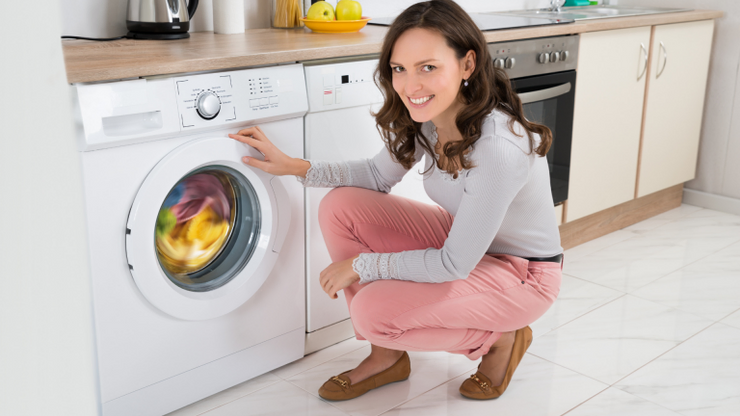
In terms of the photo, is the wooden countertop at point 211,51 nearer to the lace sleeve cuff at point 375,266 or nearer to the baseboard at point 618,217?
the lace sleeve cuff at point 375,266

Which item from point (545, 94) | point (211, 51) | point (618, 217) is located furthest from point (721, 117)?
point (211, 51)

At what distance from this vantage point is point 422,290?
144cm

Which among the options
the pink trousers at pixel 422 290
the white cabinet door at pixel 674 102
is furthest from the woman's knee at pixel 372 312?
the white cabinet door at pixel 674 102

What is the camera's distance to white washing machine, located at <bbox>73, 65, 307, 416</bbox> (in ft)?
4.32

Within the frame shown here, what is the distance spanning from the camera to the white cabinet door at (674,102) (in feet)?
9.05

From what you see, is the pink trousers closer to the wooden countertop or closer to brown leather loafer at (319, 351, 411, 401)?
brown leather loafer at (319, 351, 411, 401)

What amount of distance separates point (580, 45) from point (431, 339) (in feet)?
4.59

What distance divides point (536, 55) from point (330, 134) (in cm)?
92

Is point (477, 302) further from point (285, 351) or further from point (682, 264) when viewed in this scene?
point (682, 264)

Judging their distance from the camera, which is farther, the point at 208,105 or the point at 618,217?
the point at 618,217

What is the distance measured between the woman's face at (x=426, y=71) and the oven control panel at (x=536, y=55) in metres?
0.72

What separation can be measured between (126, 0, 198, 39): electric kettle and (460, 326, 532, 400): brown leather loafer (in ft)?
3.95

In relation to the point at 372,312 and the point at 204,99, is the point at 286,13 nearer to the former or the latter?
the point at 204,99

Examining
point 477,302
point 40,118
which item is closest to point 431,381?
point 477,302
